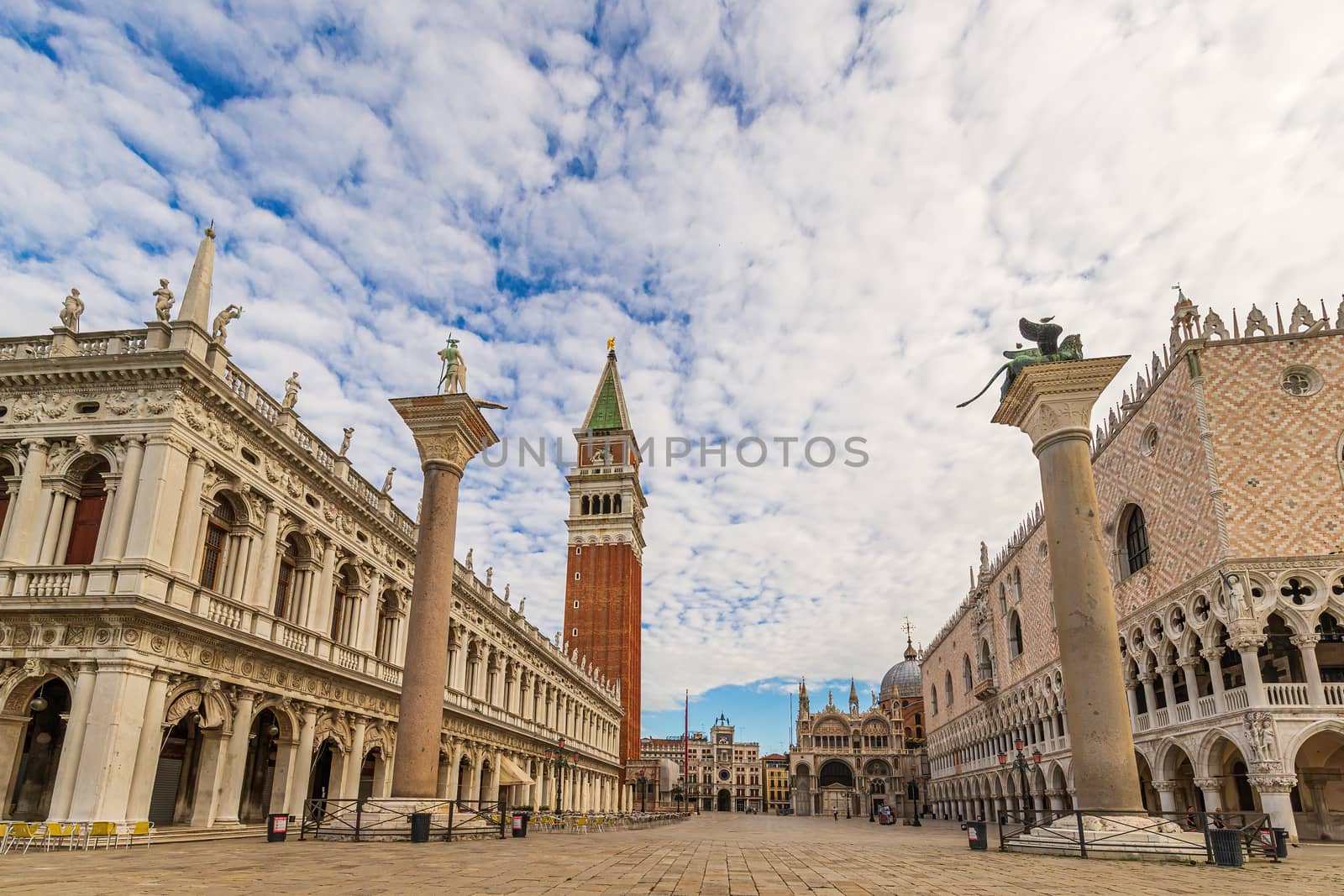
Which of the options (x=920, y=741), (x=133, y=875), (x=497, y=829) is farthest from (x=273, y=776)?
(x=920, y=741)

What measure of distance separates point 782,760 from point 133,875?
170 metres

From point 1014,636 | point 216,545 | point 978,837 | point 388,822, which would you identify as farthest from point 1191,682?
Answer: point 216,545

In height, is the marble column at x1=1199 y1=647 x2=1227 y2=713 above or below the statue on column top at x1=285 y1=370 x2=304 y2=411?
below

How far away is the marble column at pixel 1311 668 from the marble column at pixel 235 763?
32.1 metres

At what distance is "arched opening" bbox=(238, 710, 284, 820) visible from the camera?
25531 mm

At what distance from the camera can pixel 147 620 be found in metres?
19.0

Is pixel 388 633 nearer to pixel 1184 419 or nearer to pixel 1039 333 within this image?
pixel 1039 333

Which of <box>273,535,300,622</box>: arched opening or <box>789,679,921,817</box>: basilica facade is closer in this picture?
<box>273,535,300,622</box>: arched opening

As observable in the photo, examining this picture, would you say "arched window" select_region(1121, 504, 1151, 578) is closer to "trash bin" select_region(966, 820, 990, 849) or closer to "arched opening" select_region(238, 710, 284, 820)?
"trash bin" select_region(966, 820, 990, 849)

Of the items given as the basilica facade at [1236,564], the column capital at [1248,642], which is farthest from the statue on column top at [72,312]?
the column capital at [1248,642]

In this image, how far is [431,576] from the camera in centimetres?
1911

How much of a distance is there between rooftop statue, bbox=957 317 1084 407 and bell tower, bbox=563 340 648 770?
67186 millimetres

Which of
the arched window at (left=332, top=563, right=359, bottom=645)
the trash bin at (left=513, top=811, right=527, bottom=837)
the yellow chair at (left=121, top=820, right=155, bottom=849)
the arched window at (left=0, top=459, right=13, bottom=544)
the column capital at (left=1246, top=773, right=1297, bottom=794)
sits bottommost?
the trash bin at (left=513, top=811, right=527, bottom=837)

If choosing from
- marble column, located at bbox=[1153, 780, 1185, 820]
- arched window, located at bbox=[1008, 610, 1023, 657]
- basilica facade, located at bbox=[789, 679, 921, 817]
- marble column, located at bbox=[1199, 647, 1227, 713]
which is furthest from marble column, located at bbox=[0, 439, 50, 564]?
basilica facade, located at bbox=[789, 679, 921, 817]
